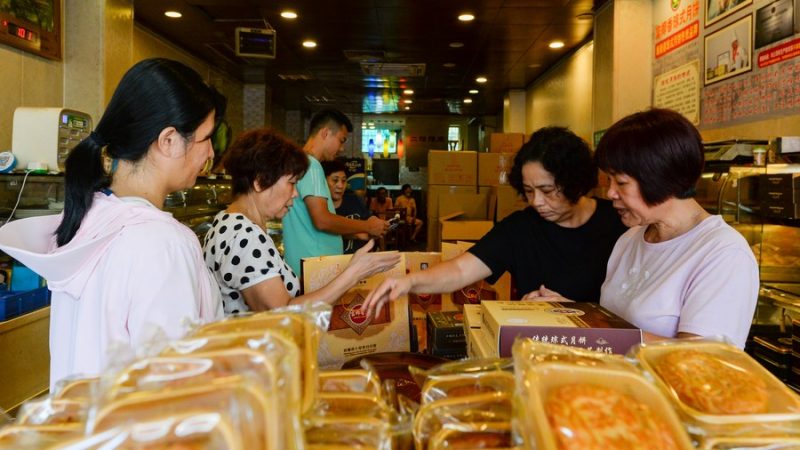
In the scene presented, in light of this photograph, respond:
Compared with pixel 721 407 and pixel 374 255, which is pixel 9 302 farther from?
pixel 721 407

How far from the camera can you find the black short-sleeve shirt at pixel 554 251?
204cm

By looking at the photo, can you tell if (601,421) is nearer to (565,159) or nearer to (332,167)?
(565,159)

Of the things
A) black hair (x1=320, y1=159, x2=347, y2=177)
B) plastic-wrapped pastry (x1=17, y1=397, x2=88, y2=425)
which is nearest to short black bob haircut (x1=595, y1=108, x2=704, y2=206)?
plastic-wrapped pastry (x1=17, y1=397, x2=88, y2=425)

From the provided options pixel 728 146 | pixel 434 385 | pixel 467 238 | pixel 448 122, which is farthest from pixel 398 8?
pixel 448 122

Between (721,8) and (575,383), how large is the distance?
469cm

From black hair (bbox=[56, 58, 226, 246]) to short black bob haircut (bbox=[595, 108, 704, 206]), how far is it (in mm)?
1123

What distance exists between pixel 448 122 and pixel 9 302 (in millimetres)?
15241

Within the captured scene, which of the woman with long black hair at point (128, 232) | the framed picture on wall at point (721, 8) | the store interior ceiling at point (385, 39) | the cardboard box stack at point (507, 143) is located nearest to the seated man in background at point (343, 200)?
the store interior ceiling at point (385, 39)

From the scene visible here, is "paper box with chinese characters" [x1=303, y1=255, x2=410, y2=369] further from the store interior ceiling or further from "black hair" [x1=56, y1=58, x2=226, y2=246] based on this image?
the store interior ceiling

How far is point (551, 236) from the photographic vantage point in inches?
83.3

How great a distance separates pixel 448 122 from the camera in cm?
1728

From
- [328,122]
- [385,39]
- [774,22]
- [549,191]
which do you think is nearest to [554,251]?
[549,191]

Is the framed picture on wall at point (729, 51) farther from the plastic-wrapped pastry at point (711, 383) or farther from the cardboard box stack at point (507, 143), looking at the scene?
the plastic-wrapped pastry at point (711, 383)

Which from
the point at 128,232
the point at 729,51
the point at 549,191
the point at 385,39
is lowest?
the point at 128,232
